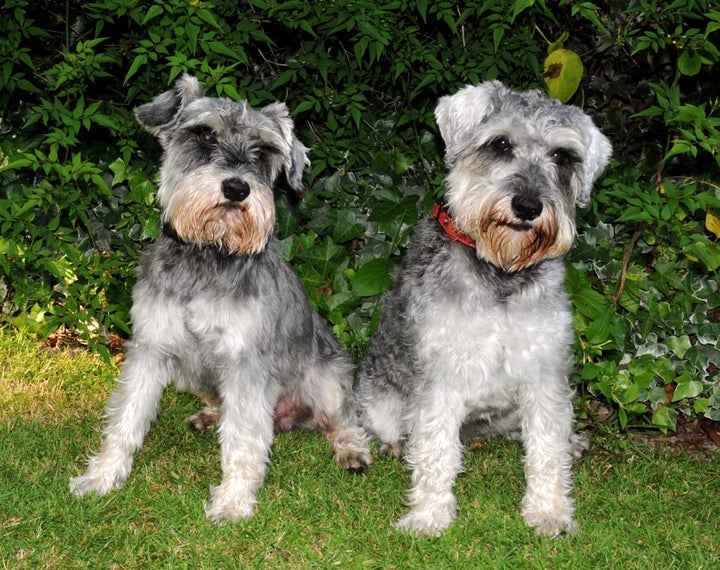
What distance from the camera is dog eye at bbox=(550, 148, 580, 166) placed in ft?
15.1

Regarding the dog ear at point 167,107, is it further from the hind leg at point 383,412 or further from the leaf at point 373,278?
the leaf at point 373,278

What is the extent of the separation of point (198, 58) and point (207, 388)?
2298 millimetres

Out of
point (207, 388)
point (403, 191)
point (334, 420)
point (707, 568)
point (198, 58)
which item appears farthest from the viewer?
point (403, 191)

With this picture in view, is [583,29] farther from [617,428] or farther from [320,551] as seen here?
[320,551]

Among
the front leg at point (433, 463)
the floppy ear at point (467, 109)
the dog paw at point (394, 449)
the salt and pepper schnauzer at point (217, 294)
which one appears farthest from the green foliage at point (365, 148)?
the front leg at point (433, 463)

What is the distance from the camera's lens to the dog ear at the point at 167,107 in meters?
4.90

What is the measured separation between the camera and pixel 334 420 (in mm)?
5809

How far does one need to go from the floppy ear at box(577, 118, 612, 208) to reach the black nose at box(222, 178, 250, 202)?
5.79ft

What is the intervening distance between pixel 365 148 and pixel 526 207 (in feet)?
9.80

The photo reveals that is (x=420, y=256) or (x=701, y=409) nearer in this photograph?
(x=420, y=256)

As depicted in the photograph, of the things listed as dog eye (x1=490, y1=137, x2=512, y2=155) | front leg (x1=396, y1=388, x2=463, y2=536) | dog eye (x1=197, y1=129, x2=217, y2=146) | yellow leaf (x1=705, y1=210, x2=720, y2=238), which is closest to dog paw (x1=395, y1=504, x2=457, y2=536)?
front leg (x1=396, y1=388, x2=463, y2=536)

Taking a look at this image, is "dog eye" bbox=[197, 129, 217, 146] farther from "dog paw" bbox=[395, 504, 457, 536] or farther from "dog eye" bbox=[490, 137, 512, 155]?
"dog paw" bbox=[395, 504, 457, 536]

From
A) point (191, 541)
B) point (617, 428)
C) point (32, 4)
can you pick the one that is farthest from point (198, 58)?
point (617, 428)

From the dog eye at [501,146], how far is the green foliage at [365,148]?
141cm
